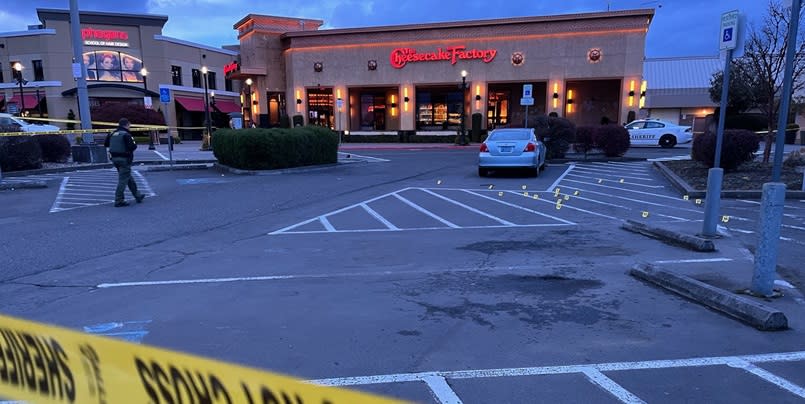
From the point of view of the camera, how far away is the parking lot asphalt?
11.4 feet

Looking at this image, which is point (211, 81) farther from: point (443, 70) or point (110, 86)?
point (443, 70)

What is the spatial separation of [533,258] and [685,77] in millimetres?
45283

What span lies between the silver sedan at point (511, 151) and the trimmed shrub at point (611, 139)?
647 centimetres

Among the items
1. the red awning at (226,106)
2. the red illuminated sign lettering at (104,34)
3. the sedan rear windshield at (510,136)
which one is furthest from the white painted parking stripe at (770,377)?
the red awning at (226,106)

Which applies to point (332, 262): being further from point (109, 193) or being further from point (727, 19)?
point (109, 193)

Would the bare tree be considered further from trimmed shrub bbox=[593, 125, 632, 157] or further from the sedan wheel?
the sedan wheel

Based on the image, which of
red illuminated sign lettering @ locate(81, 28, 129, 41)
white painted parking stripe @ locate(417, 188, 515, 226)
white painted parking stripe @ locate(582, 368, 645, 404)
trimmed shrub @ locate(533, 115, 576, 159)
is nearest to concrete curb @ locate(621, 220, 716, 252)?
white painted parking stripe @ locate(417, 188, 515, 226)

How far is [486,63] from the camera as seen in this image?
37.3 meters

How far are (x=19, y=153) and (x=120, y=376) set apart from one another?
60.9ft

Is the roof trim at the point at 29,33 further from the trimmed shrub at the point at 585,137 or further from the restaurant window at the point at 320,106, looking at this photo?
the trimmed shrub at the point at 585,137

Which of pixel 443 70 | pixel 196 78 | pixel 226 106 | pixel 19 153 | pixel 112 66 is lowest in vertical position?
pixel 19 153

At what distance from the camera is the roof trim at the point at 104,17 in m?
45.0

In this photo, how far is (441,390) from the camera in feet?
10.6

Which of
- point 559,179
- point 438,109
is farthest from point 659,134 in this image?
point 438,109
